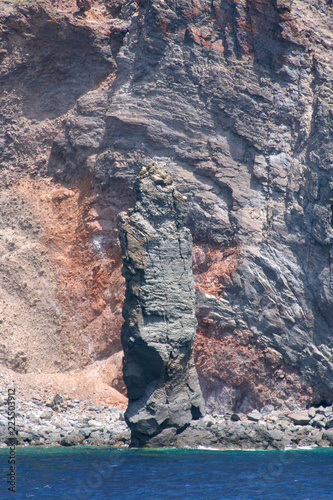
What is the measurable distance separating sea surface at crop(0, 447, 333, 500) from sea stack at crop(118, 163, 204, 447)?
1.82m

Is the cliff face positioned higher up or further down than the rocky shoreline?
higher up

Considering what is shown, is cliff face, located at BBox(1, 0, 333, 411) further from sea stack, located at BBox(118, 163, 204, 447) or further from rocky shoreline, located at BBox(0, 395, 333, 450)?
sea stack, located at BBox(118, 163, 204, 447)

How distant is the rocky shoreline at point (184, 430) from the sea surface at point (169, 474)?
1.04m

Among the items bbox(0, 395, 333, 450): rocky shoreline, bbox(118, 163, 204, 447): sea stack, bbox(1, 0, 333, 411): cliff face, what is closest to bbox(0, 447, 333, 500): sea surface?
bbox(0, 395, 333, 450): rocky shoreline

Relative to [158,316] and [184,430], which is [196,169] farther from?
[184,430]

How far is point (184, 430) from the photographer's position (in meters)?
26.8

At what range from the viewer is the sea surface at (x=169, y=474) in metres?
18.3

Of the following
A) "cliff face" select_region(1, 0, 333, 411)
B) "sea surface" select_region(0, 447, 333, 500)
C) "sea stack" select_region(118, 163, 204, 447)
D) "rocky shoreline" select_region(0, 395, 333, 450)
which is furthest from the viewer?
"cliff face" select_region(1, 0, 333, 411)

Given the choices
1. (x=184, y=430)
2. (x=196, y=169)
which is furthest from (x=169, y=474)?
(x=196, y=169)

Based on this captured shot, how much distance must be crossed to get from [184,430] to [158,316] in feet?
17.8

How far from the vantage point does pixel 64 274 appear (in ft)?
121

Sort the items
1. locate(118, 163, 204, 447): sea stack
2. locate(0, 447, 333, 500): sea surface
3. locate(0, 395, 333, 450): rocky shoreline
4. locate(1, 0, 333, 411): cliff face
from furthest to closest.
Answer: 1. locate(1, 0, 333, 411): cliff face
2. locate(118, 163, 204, 447): sea stack
3. locate(0, 395, 333, 450): rocky shoreline
4. locate(0, 447, 333, 500): sea surface

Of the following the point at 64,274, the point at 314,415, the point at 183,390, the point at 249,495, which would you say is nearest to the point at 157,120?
the point at 64,274

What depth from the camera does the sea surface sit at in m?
18.3
